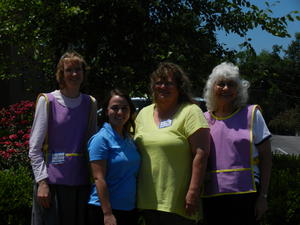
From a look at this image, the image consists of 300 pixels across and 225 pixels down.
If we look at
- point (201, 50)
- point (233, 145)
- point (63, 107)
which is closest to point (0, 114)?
point (201, 50)

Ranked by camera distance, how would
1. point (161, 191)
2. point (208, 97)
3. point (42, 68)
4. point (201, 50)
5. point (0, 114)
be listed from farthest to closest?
1. point (0, 114)
2. point (42, 68)
3. point (201, 50)
4. point (208, 97)
5. point (161, 191)

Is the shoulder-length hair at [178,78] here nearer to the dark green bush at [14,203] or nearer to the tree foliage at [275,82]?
the tree foliage at [275,82]

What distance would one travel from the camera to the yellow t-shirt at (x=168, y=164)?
108 inches

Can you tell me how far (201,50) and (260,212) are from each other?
3181 millimetres

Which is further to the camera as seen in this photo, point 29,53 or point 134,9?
point 29,53

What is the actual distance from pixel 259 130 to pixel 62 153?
4.29 feet

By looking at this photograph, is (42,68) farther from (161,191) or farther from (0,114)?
(161,191)

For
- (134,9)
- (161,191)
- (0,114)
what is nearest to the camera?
(161,191)

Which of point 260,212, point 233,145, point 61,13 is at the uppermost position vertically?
point 61,13

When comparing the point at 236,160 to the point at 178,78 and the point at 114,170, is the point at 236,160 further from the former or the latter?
the point at 114,170

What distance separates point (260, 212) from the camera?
2.84 meters

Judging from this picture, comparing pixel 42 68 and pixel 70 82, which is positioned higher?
pixel 42 68

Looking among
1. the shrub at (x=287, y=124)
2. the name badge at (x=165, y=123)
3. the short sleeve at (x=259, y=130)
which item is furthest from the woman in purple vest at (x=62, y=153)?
the shrub at (x=287, y=124)

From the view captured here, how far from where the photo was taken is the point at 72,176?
2.83 meters
